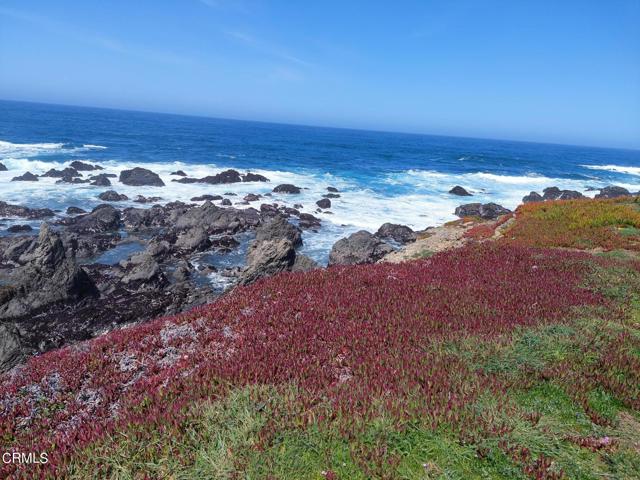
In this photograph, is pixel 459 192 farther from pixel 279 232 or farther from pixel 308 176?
pixel 279 232

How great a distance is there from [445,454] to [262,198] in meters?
43.3

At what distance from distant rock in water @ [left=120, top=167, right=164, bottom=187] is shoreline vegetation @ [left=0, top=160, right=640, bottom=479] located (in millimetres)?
39949

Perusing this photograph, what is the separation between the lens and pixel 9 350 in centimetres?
1201

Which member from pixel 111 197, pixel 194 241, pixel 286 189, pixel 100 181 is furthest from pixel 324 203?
pixel 100 181

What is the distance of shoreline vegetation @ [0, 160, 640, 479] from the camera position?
15.0 ft

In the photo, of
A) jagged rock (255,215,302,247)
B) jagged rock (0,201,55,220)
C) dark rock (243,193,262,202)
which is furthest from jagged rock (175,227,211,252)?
dark rock (243,193,262,202)

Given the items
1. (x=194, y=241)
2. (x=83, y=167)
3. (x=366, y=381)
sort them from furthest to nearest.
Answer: (x=83, y=167) → (x=194, y=241) → (x=366, y=381)

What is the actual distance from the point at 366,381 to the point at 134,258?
2230cm

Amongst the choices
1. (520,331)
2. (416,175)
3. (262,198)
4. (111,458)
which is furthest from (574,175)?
(111,458)

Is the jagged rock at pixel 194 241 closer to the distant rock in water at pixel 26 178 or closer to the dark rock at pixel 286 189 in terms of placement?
the dark rock at pixel 286 189

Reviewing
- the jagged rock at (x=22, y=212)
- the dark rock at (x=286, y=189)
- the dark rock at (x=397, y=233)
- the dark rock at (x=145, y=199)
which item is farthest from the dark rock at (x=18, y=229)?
the dark rock at (x=286, y=189)

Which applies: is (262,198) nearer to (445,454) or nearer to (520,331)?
(520,331)

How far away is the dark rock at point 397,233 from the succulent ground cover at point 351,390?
76.0ft

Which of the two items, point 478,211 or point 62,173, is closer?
point 478,211
